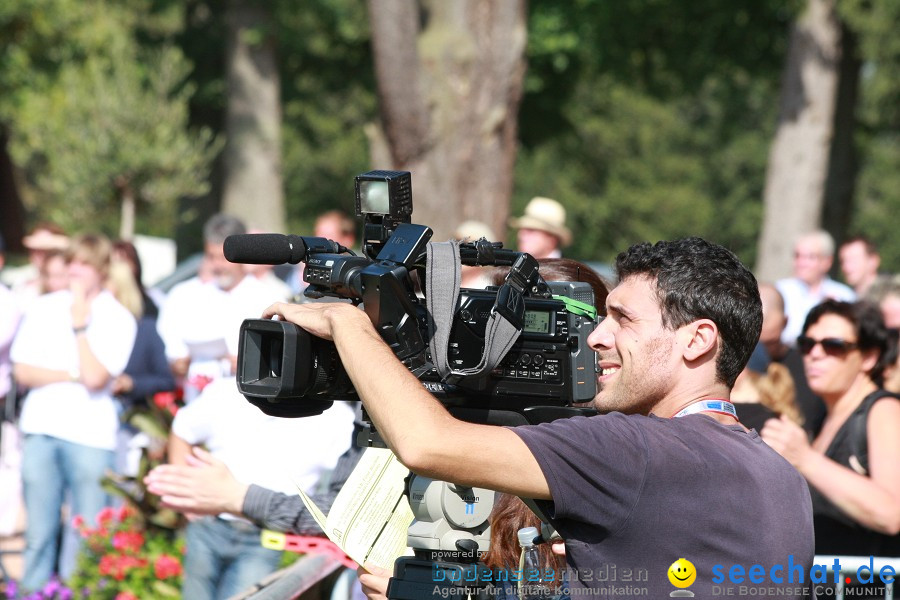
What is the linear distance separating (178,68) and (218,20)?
197 centimetres

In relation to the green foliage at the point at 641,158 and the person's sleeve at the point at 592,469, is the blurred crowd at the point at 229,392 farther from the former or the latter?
the green foliage at the point at 641,158

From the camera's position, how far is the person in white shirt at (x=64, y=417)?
20.8 ft

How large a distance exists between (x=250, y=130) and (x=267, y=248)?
17.3 metres

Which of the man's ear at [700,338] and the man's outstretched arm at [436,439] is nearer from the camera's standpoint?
the man's outstretched arm at [436,439]

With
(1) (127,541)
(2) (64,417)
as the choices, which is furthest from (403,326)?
(2) (64,417)

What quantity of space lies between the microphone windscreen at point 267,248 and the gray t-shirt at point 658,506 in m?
0.67

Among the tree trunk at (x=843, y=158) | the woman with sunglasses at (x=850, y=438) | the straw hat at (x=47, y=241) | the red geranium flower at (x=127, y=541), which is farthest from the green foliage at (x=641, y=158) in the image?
the woman with sunglasses at (x=850, y=438)

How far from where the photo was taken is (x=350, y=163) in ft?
114

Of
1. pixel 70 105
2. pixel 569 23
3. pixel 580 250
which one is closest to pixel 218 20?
pixel 70 105

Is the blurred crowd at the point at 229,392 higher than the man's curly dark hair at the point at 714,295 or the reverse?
the reverse

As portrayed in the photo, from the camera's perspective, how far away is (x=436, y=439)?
2029 millimetres

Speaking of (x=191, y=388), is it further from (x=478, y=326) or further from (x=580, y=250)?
(x=580, y=250)

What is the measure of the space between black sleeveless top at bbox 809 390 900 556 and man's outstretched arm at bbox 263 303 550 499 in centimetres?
247

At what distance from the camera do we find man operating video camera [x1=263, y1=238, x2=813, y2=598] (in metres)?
2.05
